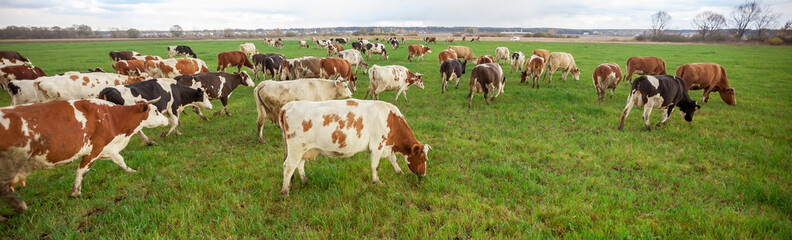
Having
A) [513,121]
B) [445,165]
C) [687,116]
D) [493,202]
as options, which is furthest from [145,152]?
[687,116]

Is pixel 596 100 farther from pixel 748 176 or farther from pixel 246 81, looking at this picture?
pixel 246 81

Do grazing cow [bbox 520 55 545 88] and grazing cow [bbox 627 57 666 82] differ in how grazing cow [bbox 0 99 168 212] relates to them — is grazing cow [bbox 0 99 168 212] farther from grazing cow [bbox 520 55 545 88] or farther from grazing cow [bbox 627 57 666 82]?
grazing cow [bbox 627 57 666 82]

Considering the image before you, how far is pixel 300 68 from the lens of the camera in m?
13.9

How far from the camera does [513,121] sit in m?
8.76

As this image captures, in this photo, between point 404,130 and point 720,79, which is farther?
point 720,79

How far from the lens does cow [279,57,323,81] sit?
45.6ft

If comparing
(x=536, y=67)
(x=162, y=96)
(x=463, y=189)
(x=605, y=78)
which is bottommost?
(x=463, y=189)

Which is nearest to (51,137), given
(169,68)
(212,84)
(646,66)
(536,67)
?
(212,84)

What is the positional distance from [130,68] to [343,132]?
16.1m

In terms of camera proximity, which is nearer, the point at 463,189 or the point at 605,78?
the point at 463,189

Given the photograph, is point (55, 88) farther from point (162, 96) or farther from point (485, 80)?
point (485, 80)

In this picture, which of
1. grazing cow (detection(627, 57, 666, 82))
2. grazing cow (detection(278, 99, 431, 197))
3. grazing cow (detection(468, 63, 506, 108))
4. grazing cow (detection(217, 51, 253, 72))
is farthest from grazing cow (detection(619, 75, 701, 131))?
grazing cow (detection(217, 51, 253, 72))

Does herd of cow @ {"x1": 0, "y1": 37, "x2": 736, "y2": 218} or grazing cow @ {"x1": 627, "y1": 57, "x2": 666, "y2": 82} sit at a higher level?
grazing cow @ {"x1": 627, "y1": 57, "x2": 666, "y2": 82}

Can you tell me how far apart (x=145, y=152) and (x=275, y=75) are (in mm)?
10469
